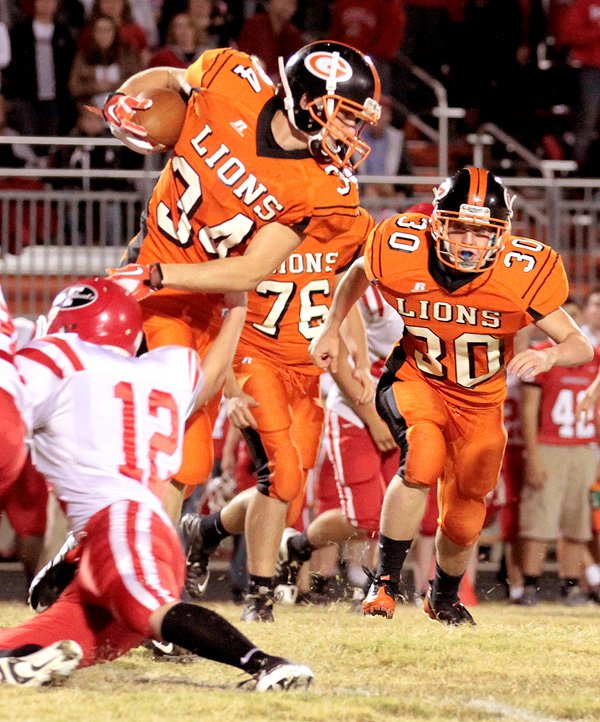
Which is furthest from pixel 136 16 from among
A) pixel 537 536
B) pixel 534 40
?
pixel 537 536

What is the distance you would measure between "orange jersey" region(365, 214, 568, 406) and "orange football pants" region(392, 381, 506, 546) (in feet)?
0.22

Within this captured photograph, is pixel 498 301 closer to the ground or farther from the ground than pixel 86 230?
closer to the ground

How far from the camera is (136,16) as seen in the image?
1159cm

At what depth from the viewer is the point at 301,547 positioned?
24.9 feet

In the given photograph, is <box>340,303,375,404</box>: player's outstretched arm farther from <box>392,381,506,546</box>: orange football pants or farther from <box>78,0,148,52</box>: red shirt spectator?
<box>78,0,148,52</box>: red shirt spectator

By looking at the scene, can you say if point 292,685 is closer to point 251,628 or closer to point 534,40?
point 251,628

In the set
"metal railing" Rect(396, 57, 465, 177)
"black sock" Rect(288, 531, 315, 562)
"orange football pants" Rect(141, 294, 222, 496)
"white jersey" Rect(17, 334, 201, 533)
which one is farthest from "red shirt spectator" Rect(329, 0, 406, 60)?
"white jersey" Rect(17, 334, 201, 533)

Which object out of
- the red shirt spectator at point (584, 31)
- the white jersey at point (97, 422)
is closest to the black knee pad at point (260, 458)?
the white jersey at point (97, 422)

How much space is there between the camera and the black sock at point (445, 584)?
619 cm

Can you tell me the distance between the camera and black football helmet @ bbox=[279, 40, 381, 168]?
5.43 metres

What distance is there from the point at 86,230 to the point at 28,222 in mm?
444

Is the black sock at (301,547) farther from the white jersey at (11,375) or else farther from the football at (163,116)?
the white jersey at (11,375)

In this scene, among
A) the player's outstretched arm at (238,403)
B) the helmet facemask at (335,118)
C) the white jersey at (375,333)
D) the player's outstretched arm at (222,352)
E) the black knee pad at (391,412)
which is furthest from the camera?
the white jersey at (375,333)

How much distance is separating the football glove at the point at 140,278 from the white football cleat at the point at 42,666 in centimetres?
129
